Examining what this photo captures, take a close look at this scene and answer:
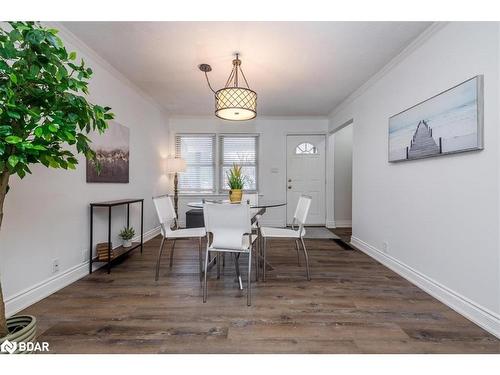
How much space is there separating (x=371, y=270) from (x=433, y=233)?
835 millimetres

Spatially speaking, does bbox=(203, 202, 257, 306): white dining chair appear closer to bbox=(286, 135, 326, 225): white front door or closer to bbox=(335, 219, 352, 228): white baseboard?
bbox=(286, 135, 326, 225): white front door

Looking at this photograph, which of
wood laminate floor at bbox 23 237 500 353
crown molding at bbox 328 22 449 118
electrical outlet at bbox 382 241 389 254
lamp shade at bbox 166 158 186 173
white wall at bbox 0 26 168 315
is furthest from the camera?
lamp shade at bbox 166 158 186 173

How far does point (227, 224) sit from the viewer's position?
2.09 m

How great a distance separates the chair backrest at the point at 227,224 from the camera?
204 centimetres

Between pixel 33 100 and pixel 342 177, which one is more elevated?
pixel 33 100

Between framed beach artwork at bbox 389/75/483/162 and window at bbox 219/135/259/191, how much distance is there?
3085 millimetres

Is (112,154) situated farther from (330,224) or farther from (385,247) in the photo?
(330,224)

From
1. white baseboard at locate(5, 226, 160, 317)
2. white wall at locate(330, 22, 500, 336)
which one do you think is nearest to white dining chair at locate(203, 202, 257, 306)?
white baseboard at locate(5, 226, 160, 317)

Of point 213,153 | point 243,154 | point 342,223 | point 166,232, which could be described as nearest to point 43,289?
point 166,232

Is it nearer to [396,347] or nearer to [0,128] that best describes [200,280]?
[396,347]

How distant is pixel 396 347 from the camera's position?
150 cm

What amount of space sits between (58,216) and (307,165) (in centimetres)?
447

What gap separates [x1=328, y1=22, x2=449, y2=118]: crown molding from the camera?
2.17m
